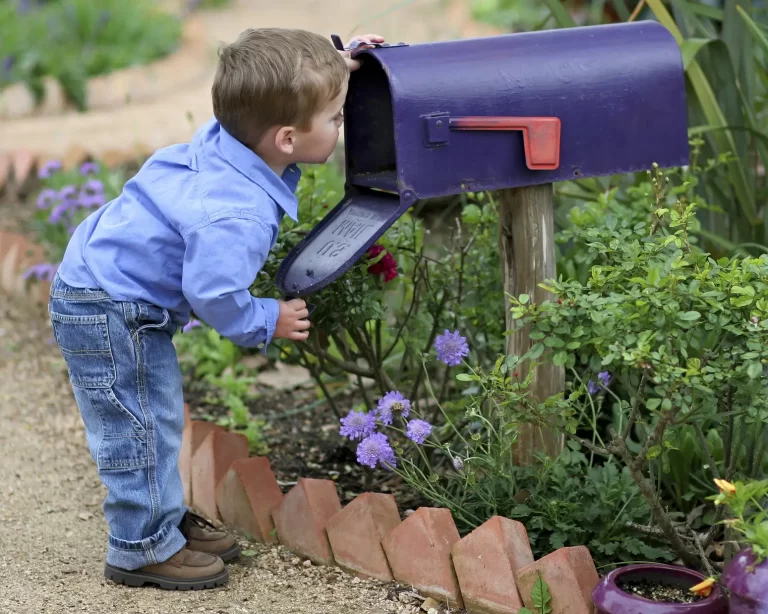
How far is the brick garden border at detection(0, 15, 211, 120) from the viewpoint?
23.6 feet

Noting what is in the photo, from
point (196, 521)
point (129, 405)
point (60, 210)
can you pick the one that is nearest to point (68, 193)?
point (60, 210)

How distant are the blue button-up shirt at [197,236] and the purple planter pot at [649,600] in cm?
81

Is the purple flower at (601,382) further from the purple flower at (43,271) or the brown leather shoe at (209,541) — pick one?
the purple flower at (43,271)

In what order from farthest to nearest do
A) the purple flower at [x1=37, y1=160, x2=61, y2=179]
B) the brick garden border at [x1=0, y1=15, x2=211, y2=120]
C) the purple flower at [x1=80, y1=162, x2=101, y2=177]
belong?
the brick garden border at [x1=0, y1=15, x2=211, y2=120] → the purple flower at [x1=37, y1=160, x2=61, y2=179] → the purple flower at [x1=80, y1=162, x2=101, y2=177]

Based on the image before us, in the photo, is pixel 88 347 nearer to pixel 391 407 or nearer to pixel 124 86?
pixel 391 407

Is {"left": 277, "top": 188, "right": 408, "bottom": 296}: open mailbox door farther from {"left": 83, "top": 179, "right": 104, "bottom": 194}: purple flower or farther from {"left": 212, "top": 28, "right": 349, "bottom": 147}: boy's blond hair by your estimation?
{"left": 83, "top": 179, "right": 104, "bottom": 194}: purple flower

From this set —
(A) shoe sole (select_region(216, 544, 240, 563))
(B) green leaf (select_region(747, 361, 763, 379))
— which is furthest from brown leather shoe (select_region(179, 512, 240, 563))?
(B) green leaf (select_region(747, 361, 763, 379))

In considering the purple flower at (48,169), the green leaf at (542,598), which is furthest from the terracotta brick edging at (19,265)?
the green leaf at (542,598)

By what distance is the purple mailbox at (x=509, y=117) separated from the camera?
2.07 m

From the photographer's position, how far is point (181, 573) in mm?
2391

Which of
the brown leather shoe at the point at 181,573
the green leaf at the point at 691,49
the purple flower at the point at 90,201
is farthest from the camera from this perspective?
the purple flower at the point at 90,201

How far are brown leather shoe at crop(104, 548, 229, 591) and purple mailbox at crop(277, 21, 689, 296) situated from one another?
0.65m

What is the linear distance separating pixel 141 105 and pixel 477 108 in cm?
591

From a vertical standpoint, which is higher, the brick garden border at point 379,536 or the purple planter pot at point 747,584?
the purple planter pot at point 747,584
